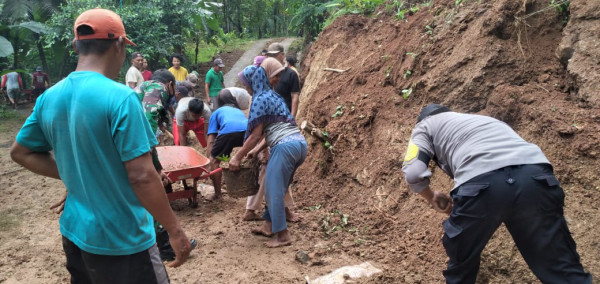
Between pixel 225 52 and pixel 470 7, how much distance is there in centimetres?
1669

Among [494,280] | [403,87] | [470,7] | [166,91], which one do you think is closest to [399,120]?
[403,87]

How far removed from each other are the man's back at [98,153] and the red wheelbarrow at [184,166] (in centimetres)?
308

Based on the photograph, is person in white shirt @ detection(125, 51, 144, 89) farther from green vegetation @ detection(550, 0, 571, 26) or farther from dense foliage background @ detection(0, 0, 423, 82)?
green vegetation @ detection(550, 0, 571, 26)

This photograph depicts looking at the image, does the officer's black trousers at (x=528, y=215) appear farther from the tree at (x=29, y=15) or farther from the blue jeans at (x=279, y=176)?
the tree at (x=29, y=15)

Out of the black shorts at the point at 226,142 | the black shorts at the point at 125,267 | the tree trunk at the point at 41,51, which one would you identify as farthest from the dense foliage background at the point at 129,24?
the black shorts at the point at 125,267

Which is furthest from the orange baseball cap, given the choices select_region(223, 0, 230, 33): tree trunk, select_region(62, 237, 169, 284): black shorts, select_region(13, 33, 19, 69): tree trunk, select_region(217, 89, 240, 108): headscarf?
select_region(223, 0, 230, 33): tree trunk

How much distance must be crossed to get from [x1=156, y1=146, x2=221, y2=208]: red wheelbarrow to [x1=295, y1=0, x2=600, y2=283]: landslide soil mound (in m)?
1.39

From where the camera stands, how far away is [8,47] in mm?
12422

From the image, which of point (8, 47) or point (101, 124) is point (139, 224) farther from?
point (8, 47)

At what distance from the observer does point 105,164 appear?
204cm

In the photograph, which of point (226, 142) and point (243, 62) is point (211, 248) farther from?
point (243, 62)

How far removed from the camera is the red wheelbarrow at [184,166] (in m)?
5.30

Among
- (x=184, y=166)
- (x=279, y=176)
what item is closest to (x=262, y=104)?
(x=279, y=176)

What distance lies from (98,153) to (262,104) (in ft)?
8.02
